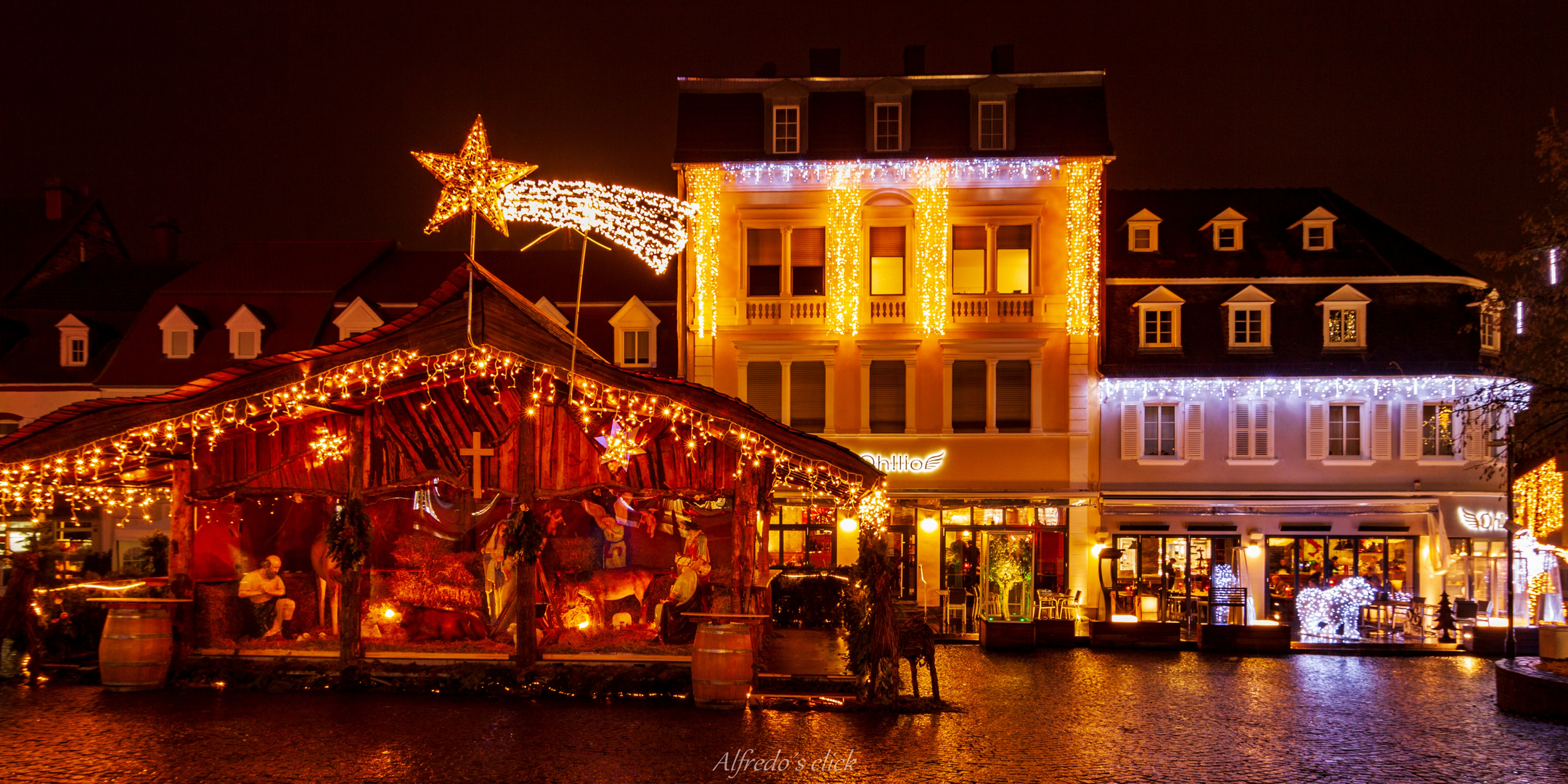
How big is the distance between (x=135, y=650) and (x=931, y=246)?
717 inches

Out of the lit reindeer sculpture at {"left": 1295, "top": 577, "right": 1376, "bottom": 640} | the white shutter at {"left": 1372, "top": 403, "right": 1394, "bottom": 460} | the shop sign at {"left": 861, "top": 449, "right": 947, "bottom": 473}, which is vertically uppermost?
the white shutter at {"left": 1372, "top": 403, "right": 1394, "bottom": 460}

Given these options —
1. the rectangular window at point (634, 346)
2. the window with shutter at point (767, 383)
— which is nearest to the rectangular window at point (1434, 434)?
the window with shutter at point (767, 383)

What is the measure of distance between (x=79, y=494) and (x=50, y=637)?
2615 millimetres

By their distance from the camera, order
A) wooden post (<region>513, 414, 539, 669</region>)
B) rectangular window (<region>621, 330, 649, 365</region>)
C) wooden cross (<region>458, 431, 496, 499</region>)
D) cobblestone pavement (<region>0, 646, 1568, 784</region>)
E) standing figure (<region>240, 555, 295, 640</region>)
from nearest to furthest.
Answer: cobblestone pavement (<region>0, 646, 1568, 784</region>) < wooden post (<region>513, 414, 539, 669</region>) < wooden cross (<region>458, 431, 496, 499</region>) < standing figure (<region>240, 555, 295, 640</region>) < rectangular window (<region>621, 330, 649, 365</region>)

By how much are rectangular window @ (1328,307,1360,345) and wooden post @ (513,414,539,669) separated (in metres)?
20.2

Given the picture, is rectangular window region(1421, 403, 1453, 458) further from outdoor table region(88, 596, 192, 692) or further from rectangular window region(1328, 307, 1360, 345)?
outdoor table region(88, 596, 192, 692)

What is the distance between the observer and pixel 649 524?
16.3 m

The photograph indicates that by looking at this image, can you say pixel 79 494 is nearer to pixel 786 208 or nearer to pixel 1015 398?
pixel 786 208

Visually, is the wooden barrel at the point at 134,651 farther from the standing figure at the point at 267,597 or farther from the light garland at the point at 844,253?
the light garland at the point at 844,253

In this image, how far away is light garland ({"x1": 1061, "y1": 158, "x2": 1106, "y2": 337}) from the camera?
1016 inches

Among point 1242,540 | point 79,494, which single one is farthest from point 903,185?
point 79,494

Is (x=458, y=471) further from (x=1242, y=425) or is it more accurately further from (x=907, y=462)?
(x=1242, y=425)

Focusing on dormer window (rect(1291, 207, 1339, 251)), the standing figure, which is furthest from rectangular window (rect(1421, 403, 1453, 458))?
the standing figure

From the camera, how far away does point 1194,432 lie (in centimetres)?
2594
